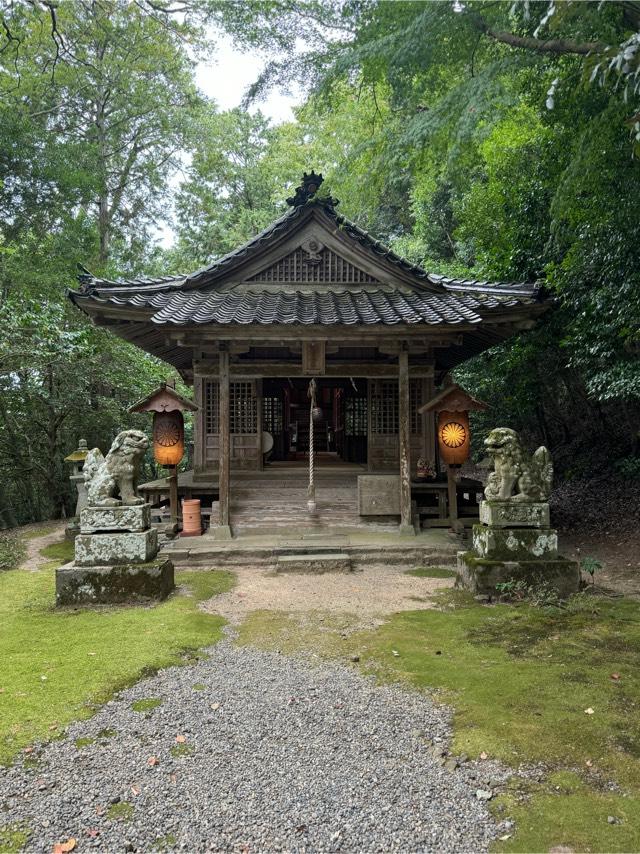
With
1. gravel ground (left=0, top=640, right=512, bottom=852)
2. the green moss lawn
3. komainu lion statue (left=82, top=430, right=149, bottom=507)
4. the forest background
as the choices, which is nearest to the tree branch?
the forest background

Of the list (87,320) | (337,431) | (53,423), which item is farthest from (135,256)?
(337,431)

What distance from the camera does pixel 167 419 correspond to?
9.05 m

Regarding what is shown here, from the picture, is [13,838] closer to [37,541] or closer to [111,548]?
[111,548]

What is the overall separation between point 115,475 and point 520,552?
16.1 ft

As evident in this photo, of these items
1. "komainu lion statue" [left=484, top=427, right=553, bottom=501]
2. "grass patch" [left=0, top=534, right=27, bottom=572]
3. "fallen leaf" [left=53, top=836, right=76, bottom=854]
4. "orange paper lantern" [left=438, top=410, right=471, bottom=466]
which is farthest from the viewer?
"orange paper lantern" [left=438, top=410, right=471, bottom=466]

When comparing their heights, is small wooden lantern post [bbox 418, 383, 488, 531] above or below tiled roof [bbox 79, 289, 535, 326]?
below

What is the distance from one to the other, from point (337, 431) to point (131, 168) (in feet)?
53.6

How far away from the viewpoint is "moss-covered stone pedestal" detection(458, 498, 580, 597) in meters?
5.76

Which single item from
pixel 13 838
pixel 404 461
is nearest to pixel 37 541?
pixel 404 461

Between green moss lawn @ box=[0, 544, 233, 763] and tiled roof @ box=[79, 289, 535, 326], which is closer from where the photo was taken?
green moss lawn @ box=[0, 544, 233, 763]

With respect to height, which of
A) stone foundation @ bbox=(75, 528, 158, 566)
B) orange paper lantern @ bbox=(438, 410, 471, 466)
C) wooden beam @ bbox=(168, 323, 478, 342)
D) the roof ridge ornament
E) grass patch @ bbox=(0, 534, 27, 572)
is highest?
the roof ridge ornament

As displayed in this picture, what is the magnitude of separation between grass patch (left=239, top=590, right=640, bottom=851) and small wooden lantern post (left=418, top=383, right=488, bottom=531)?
325 centimetres

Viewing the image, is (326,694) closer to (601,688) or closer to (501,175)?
(601,688)

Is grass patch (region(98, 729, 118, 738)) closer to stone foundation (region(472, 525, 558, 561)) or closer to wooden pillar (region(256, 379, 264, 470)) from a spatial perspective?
stone foundation (region(472, 525, 558, 561))
